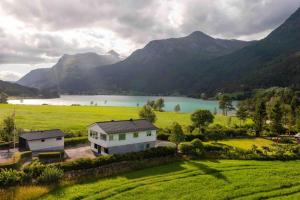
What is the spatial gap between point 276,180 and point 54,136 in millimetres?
39152

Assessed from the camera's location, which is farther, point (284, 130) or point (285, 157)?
point (284, 130)

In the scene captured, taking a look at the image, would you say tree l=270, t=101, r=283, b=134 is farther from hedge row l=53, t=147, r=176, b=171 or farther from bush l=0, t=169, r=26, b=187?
bush l=0, t=169, r=26, b=187

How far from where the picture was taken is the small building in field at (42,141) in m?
56.0

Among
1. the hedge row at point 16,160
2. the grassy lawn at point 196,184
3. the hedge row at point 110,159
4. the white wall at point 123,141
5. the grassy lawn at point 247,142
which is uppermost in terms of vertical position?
the white wall at point 123,141

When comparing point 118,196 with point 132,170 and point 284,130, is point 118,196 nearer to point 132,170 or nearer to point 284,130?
point 132,170

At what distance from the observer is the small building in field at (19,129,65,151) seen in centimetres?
5600

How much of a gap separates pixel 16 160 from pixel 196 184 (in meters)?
27.9

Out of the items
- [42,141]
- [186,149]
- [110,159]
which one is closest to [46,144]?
[42,141]

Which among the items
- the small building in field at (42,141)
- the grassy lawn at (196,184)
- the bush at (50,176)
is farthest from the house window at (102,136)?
the bush at (50,176)

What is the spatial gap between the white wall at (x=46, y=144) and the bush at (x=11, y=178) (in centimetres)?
1906

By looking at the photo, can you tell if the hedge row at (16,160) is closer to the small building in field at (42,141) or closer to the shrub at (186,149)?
the small building in field at (42,141)

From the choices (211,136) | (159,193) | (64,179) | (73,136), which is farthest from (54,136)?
(211,136)

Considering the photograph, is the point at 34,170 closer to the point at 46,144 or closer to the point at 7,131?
the point at 46,144

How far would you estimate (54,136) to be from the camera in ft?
189
